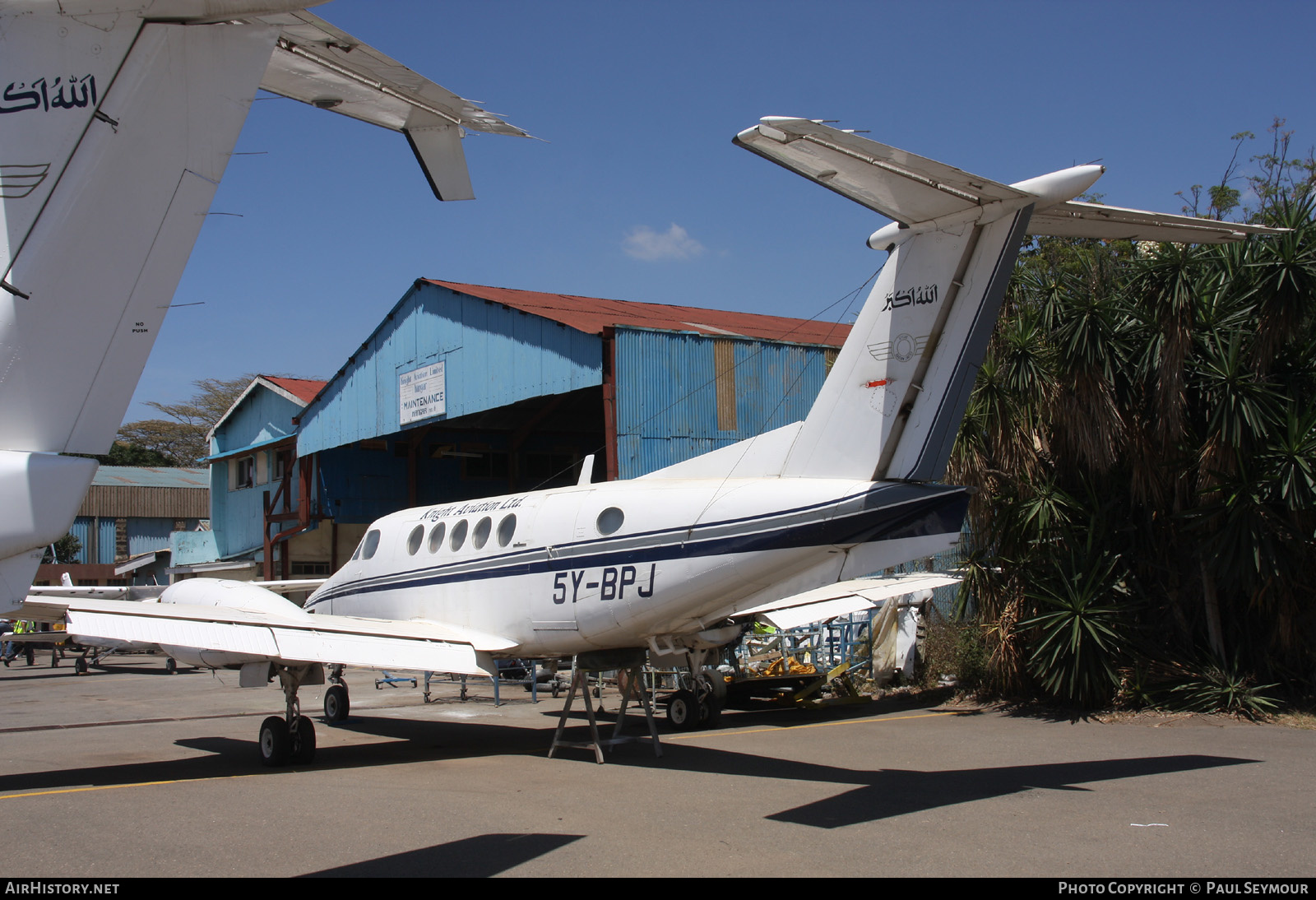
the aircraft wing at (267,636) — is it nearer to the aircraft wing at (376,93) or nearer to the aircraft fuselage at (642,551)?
the aircraft fuselage at (642,551)

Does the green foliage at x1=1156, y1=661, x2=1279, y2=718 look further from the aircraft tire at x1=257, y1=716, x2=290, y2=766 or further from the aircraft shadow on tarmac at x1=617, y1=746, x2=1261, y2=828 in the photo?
the aircraft tire at x1=257, y1=716, x2=290, y2=766

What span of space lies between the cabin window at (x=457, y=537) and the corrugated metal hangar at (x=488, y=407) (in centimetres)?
743

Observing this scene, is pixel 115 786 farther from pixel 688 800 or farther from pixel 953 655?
pixel 953 655

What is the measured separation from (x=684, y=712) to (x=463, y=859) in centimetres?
794

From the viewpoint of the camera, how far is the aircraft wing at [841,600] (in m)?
13.5

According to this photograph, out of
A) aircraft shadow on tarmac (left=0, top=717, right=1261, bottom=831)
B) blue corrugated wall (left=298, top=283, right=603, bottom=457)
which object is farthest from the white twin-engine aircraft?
blue corrugated wall (left=298, top=283, right=603, bottom=457)

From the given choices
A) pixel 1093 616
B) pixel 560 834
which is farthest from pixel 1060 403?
pixel 560 834

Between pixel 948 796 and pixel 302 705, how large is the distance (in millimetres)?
13584

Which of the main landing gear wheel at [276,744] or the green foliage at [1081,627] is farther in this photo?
the green foliage at [1081,627]

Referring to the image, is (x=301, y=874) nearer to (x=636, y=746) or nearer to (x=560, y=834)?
(x=560, y=834)

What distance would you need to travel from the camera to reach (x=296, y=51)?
19.3ft

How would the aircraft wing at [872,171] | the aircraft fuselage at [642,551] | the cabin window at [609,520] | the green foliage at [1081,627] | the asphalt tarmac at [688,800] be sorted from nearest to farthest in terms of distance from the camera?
the asphalt tarmac at [688,800] → the aircraft wing at [872,171] → the aircraft fuselage at [642,551] → the cabin window at [609,520] → the green foliage at [1081,627]

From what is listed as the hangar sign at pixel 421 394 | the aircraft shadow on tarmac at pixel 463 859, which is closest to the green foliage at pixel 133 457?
the hangar sign at pixel 421 394

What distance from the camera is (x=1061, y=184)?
7.71 meters
